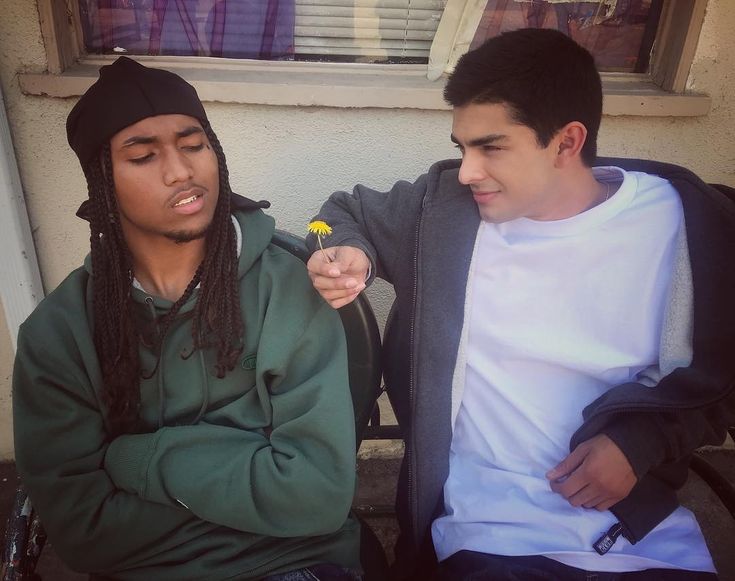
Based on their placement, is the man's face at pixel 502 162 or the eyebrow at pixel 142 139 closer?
the eyebrow at pixel 142 139

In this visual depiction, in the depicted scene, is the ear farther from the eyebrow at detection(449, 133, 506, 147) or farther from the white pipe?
the white pipe

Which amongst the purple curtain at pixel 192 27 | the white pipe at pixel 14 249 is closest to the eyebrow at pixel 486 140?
the purple curtain at pixel 192 27

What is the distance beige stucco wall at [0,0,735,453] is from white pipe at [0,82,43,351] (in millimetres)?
67

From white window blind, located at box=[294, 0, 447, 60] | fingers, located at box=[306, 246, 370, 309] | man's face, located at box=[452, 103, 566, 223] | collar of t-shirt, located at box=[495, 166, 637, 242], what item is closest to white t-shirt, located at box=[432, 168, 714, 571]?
collar of t-shirt, located at box=[495, 166, 637, 242]

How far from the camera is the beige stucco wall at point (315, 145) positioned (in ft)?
7.52

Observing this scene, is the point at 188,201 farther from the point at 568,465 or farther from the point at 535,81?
the point at 568,465

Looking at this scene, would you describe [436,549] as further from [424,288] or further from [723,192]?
[723,192]

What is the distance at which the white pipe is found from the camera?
7.27 feet

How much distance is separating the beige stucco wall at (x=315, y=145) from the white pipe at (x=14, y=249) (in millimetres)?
67

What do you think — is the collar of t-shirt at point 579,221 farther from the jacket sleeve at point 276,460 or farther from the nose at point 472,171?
the jacket sleeve at point 276,460

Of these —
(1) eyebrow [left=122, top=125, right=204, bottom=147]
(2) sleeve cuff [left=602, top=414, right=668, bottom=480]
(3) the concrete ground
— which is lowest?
(3) the concrete ground

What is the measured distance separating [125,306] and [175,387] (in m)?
0.27

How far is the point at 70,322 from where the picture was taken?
150cm

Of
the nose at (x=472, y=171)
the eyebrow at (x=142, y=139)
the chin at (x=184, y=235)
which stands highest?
the eyebrow at (x=142, y=139)
